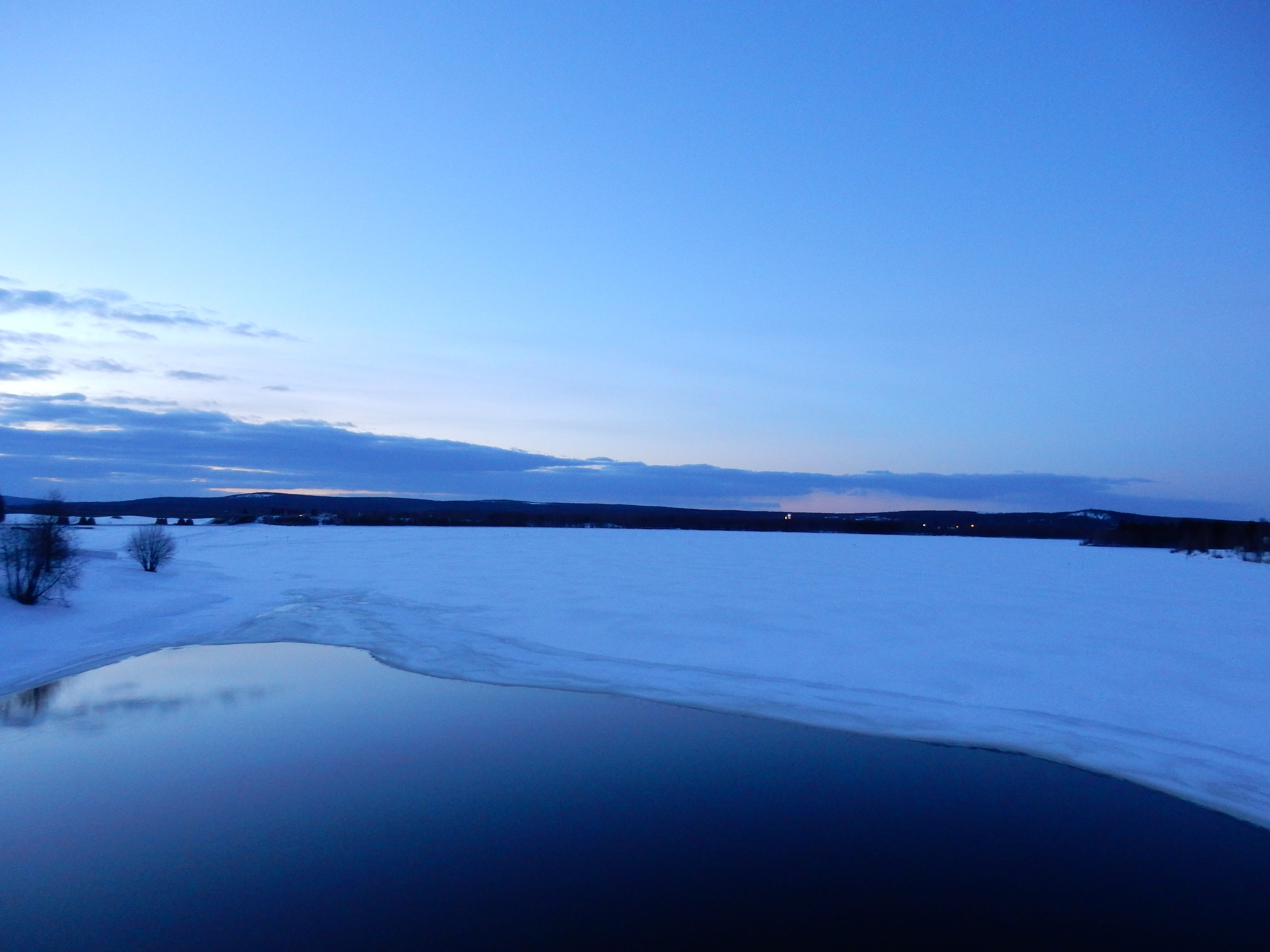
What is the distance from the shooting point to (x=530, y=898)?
14.6ft

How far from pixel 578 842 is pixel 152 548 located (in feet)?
65.1

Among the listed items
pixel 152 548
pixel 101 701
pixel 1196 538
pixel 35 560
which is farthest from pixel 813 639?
pixel 1196 538

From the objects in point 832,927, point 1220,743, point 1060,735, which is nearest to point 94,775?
point 832,927

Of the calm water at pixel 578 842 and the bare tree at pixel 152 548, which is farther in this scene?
the bare tree at pixel 152 548

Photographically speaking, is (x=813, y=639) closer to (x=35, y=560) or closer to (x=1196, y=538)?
(x=35, y=560)

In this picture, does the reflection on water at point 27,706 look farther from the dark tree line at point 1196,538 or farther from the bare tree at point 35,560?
the dark tree line at point 1196,538

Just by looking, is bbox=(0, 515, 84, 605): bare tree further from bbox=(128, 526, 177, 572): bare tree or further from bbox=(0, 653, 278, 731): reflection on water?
bbox=(128, 526, 177, 572): bare tree

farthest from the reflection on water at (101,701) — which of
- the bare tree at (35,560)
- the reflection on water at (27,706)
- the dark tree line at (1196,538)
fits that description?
the dark tree line at (1196,538)

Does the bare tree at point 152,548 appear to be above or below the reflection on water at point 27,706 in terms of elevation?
above

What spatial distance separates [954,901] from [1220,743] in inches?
170

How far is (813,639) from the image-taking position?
11.9m

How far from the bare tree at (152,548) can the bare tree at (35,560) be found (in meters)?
5.83

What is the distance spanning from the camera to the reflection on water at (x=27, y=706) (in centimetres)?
773

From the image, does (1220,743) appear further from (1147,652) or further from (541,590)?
(541,590)
